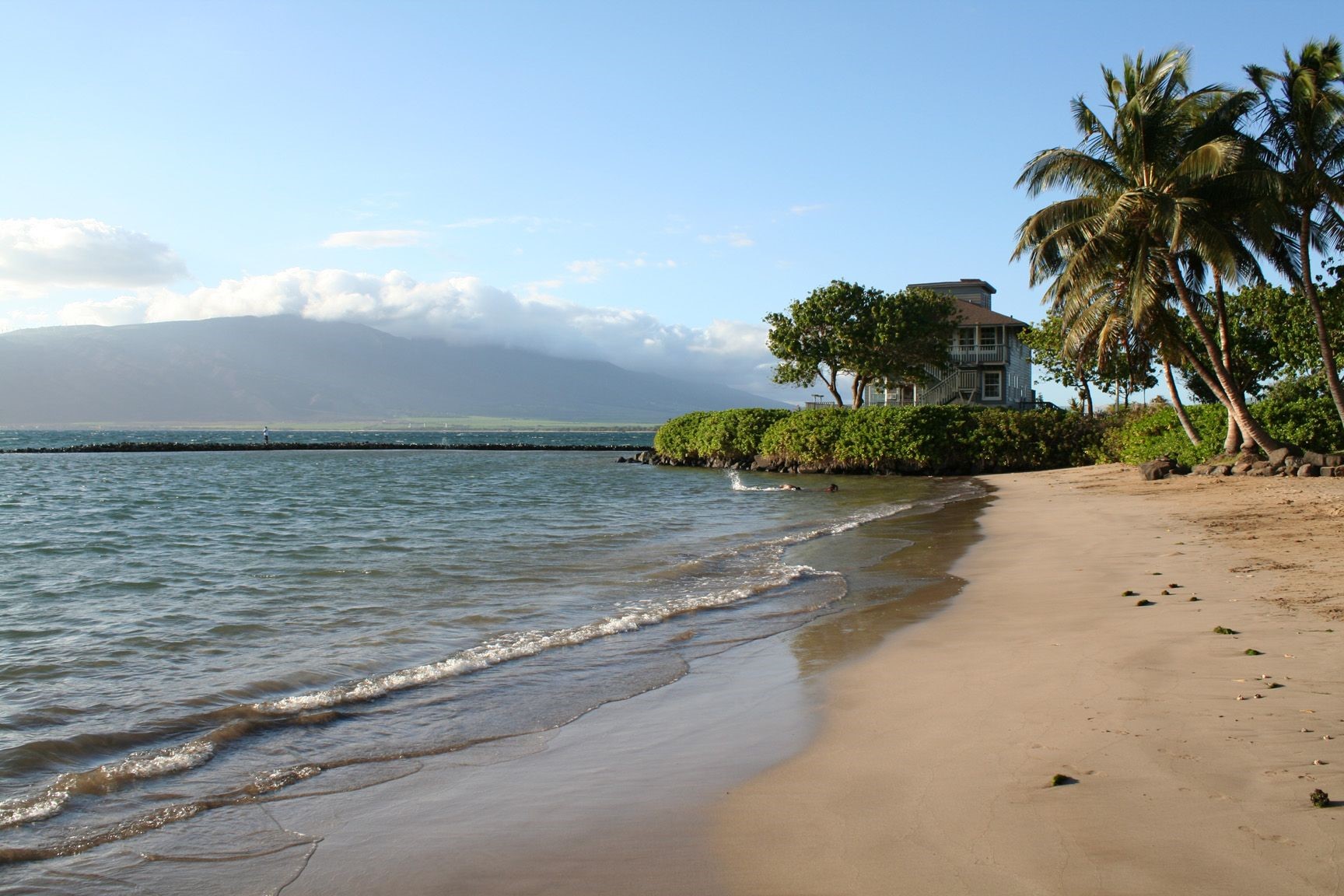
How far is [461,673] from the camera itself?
28.2ft

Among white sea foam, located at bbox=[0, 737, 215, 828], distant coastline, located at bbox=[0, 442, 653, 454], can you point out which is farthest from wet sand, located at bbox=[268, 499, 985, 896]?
distant coastline, located at bbox=[0, 442, 653, 454]

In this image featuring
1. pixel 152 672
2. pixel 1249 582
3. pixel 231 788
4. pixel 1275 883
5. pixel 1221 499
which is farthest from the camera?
pixel 1221 499

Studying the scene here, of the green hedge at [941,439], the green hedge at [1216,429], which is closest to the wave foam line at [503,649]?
the green hedge at [1216,429]

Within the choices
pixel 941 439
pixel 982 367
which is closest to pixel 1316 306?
pixel 941 439

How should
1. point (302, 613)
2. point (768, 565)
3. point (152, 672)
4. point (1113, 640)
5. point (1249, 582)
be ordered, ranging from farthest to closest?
point (768, 565) < point (302, 613) < point (1249, 582) < point (152, 672) < point (1113, 640)

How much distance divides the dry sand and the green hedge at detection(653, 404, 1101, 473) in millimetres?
31551

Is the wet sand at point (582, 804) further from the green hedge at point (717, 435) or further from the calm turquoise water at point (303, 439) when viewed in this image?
the calm turquoise water at point (303, 439)

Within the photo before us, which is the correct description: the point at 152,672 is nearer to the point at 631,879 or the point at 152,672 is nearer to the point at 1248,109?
the point at 631,879

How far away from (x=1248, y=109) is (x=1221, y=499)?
11.9 m

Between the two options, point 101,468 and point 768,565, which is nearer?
point 768,565

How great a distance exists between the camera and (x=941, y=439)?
138 ft

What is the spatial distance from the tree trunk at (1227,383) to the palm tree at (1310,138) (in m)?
1.86

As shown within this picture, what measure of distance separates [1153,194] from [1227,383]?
5.68 m

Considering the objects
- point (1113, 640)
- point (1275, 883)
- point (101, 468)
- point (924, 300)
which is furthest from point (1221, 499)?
point (101, 468)
